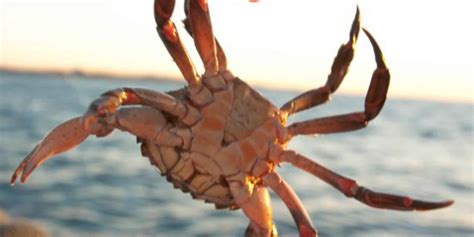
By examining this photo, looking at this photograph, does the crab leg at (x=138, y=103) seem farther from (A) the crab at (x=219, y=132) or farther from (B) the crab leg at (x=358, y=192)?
(B) the crab leg at (x=358, y=192)

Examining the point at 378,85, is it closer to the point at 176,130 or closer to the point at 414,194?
the point at 176,130

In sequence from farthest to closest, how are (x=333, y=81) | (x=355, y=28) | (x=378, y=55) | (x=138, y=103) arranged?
(x=333, y=81)
(x=355, y=28)
(x=378, y=55)
(x=138, y=103)

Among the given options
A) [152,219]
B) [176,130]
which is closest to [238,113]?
[176,130]

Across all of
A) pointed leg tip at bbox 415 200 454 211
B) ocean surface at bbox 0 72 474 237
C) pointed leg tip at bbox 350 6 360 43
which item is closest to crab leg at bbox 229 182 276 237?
pointed leg tip at bbox 415 200 454 211

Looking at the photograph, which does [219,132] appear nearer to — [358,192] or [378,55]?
[358,192]

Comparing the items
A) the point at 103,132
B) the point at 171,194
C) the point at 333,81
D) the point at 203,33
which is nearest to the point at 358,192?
the point at 333,81
